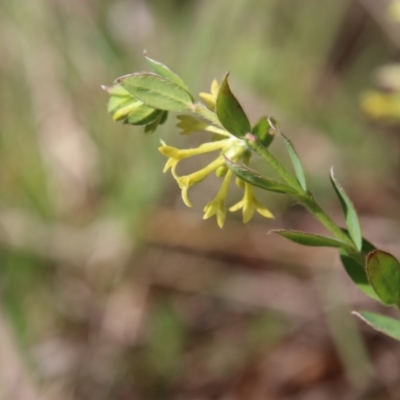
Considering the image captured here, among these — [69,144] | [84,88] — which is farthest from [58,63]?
[69,144]

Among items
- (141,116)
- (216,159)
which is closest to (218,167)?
(216,159)

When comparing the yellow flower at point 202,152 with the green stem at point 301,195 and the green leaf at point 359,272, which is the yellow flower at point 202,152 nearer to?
the green stem at point 301,195

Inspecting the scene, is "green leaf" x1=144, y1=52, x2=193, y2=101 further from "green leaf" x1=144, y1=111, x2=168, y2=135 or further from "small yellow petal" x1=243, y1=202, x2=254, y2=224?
"small yellow petal" x1=243, y1=202, x2=254, y2=224

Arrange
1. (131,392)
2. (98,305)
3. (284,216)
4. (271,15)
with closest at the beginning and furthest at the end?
(131,392) → (98,305) → (284,216) → (271,15)

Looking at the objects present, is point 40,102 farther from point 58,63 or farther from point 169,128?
point 169,128

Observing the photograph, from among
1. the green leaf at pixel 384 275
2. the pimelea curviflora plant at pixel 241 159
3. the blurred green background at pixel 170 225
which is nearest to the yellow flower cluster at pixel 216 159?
the pimelea curviflora plant at pixel 241 159

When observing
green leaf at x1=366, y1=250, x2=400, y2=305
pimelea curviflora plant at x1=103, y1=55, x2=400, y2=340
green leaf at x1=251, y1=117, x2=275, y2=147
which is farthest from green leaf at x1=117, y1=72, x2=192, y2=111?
green leaf at x1=366, y1=250, x2=400, y2=305
